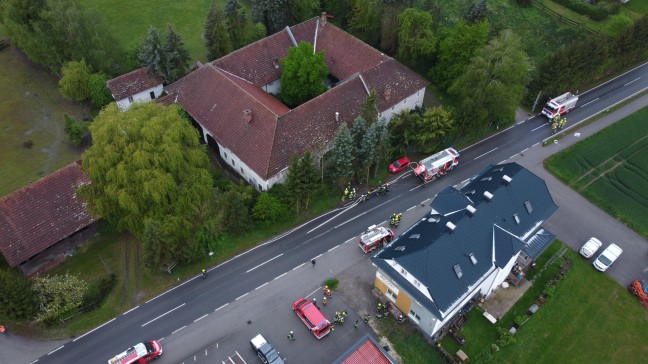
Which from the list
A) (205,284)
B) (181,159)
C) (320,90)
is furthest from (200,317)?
(320,90)

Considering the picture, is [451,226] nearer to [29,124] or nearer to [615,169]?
[615,169]

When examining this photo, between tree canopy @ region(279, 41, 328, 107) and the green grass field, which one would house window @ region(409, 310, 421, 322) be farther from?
tree canopy @ region(279, 41, 328, 107)

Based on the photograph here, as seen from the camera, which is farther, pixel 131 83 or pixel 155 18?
pixel 155 18

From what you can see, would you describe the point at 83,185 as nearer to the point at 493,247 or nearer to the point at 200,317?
the point at 200,317

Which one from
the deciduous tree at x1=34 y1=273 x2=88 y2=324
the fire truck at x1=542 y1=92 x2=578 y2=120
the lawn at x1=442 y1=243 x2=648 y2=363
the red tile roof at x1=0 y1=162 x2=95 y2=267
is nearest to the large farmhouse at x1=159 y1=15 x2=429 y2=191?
the red tile roof at x1=0 y1=162 x2=95 y2=267

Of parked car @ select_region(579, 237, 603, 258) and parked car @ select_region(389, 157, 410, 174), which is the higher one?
parked car @ select_region(389, 157, 410, 174)

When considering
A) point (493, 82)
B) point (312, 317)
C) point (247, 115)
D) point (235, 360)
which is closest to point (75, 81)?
point (247, 115)
